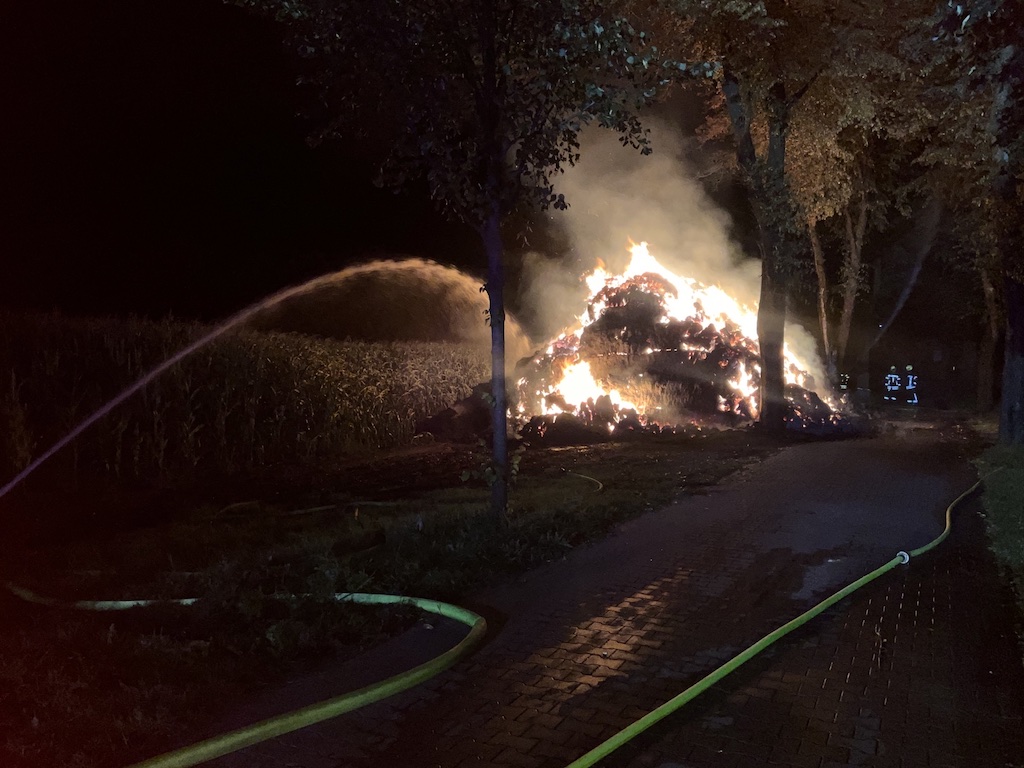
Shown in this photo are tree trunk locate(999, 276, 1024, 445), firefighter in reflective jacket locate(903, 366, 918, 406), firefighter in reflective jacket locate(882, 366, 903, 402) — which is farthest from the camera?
firefighter in reflective jacket locate(882, 366, 903, 402)

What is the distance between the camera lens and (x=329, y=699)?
385 cm

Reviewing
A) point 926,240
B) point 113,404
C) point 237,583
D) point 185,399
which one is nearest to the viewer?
point 237,583

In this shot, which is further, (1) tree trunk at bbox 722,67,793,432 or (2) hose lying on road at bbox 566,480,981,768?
(1) tree trunk at bbox 722,67,793,432

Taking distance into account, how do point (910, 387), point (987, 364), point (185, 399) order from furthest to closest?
point (910, 387) → point (987, 364) → point (185, 399)

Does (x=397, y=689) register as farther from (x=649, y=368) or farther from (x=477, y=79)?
(x=649, y=368)

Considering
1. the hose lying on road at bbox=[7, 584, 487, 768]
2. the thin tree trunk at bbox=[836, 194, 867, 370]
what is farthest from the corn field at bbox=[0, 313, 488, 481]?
the thin tree trunk at bbox=[836, 194, 867, 370]

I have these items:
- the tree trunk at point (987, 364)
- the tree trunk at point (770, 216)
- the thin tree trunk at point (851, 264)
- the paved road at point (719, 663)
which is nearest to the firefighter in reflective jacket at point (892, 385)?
the tree trunk at point (987, 364)

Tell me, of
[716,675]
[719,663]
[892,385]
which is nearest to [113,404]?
[719,663]

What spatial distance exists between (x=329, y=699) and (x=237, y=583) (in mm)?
1879

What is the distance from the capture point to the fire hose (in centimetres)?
334

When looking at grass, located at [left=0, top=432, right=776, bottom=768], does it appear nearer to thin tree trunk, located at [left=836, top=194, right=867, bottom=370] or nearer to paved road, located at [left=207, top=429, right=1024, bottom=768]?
paved road, located at [left=207, top=429, right=1024, bottom=768]

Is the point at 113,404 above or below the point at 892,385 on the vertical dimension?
below

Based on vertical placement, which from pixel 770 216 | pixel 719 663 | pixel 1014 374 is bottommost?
pixel 719 663

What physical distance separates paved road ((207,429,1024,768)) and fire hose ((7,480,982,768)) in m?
0.06
